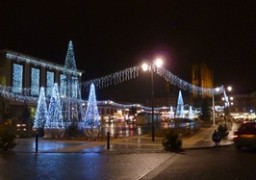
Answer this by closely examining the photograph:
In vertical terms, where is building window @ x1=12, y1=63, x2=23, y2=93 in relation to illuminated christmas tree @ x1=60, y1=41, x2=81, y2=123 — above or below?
above

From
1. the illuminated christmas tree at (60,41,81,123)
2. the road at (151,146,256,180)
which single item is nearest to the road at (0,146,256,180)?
the road at (151,146,256,180)

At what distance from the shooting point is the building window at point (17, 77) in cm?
8450

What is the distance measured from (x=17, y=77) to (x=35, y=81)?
680cm

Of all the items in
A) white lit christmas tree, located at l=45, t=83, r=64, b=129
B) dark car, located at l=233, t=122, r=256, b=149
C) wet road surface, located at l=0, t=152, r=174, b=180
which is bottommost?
wet road surface, located at l=0, t=152, r=174, b=180

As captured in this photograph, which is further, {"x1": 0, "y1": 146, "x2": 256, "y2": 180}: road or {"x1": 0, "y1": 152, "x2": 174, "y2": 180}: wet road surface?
{"x1": 0, "y1": 152, "x2": 174, "y2": 180}: wet road surface

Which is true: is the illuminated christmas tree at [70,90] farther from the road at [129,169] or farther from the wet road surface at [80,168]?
the road at [129,169]

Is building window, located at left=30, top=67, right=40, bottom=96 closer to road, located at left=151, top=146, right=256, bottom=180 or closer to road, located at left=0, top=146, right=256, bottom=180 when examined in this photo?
road, located at left=0, top=146, right=256, bottom=180

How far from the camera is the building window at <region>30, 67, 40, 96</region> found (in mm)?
89769

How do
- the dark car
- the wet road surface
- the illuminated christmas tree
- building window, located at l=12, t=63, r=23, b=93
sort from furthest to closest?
1. building window, located at l=12, t=63, r=23, b=93
2. the illuminated christmas tree
3. the dark car
4. the wet road surface

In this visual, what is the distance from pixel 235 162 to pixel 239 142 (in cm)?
623

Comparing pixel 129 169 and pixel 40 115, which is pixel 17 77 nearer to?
pixel 40 115

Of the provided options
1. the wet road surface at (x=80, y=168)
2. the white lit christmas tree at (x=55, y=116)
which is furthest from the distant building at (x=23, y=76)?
the wet road surface at (x=80, y=168)

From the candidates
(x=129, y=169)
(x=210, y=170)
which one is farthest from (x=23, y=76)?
(x=210, y=170)

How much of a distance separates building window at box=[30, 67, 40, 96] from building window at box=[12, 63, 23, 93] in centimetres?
371
